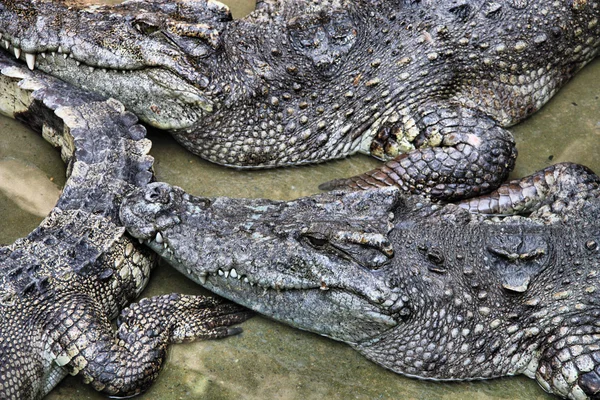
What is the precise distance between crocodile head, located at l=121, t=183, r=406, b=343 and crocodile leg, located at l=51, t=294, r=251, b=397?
5.6 inches

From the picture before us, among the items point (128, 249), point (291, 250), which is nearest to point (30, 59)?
point (128, 249)

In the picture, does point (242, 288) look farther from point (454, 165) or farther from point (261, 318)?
point (454, 165)

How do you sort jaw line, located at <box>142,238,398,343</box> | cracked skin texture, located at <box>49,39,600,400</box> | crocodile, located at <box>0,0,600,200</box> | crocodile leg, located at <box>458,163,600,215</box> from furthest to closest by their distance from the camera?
crocodile, located at <box>0,0,600,200</box> < crocodile leg, located at <box>458,163,600,215</box> < jaw line, located at <box>142,238,398,343</box> < cracked skin texture, located at <box>49,39,600,400</box>

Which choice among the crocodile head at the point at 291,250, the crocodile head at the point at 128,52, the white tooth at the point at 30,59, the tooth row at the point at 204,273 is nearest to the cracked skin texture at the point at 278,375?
the crocodile head at the point at 291,250

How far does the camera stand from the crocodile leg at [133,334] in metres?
3.44

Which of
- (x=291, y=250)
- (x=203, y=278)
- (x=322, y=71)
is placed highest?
(x=322, y=71)

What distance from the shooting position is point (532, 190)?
4383 millimetres

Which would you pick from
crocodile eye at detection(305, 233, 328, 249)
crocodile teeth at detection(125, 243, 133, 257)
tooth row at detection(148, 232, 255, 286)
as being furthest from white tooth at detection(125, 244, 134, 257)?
crocodile eye at detection(305, 233, 328, 249)

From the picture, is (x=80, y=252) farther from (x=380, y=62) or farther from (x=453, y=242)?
(x=380, y=62)

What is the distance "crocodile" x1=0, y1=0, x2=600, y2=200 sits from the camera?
4.43m

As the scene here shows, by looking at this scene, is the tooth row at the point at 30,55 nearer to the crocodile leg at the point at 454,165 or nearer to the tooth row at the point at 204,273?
the tooth row at the point at 204,273

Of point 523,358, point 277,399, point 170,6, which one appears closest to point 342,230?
point 277,399

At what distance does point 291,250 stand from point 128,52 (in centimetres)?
166

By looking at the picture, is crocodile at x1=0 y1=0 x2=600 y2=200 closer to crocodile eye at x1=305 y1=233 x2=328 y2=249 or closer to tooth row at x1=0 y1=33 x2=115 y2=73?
tooth row at x1=0 y1=33 x2=115 y2=73
